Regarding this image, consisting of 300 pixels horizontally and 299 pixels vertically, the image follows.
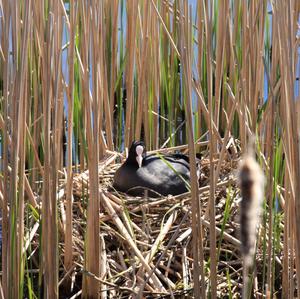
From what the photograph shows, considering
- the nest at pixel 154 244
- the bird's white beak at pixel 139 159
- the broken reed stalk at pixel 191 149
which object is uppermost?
the broken reed stalk at pixel 191 149

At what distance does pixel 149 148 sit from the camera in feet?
12.5

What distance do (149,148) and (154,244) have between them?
3.80ft

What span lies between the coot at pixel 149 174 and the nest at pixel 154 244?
0.10 metres

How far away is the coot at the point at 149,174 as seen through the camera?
329cm

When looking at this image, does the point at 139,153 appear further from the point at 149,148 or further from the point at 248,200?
the point at 248,200

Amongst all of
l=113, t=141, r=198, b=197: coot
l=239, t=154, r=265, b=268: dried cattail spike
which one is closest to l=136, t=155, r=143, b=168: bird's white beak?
l=113, t=141, r=198, b=197: coot

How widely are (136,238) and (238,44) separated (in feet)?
3.73

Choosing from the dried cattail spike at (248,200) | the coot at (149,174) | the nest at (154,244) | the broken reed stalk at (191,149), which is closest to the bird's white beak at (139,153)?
the coot at (149,174)

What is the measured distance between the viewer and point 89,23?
6.85ft

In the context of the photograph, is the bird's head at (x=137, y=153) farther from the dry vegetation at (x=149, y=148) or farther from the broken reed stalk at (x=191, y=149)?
the broken reed stalk at (x=191, y=149)

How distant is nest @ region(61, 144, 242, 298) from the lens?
253 cm

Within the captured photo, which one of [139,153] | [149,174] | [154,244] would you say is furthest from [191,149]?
[149,174]

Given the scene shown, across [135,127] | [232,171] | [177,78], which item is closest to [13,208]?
[232,171]

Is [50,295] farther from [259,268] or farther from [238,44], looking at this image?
[238,44]
